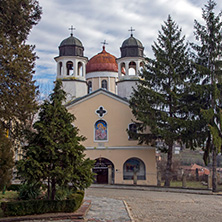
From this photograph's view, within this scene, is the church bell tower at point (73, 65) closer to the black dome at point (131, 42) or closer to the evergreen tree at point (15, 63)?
the black dome at point (131, 42)

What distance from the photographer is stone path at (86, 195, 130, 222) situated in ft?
29.6

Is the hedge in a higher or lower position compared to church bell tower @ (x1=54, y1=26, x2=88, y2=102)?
lower

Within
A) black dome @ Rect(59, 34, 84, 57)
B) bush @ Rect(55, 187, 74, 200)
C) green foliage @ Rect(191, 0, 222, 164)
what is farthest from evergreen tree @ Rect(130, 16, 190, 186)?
bush @ Rect(55, 187, 74, 200)

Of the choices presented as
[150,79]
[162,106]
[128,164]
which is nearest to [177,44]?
[150,79]

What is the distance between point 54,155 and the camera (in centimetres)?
960

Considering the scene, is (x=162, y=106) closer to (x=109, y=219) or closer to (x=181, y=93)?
(x=181, y=93)

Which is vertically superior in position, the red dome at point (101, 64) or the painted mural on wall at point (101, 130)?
the red dome at point (101, 64)

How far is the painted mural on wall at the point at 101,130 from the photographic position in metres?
23.8

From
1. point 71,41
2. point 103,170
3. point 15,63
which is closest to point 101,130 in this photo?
point 103,170

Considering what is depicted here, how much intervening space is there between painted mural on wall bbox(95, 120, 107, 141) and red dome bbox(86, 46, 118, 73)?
27.4ft

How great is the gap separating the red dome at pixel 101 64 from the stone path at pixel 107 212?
2018 centimetres

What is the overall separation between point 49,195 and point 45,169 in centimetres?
127

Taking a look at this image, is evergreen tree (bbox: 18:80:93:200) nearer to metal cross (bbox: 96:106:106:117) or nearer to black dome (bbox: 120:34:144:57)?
metal cross (bbox: 96:106:106:117)

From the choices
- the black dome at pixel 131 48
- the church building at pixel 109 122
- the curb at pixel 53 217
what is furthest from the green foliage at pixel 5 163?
the black dome at pixel 131 48
